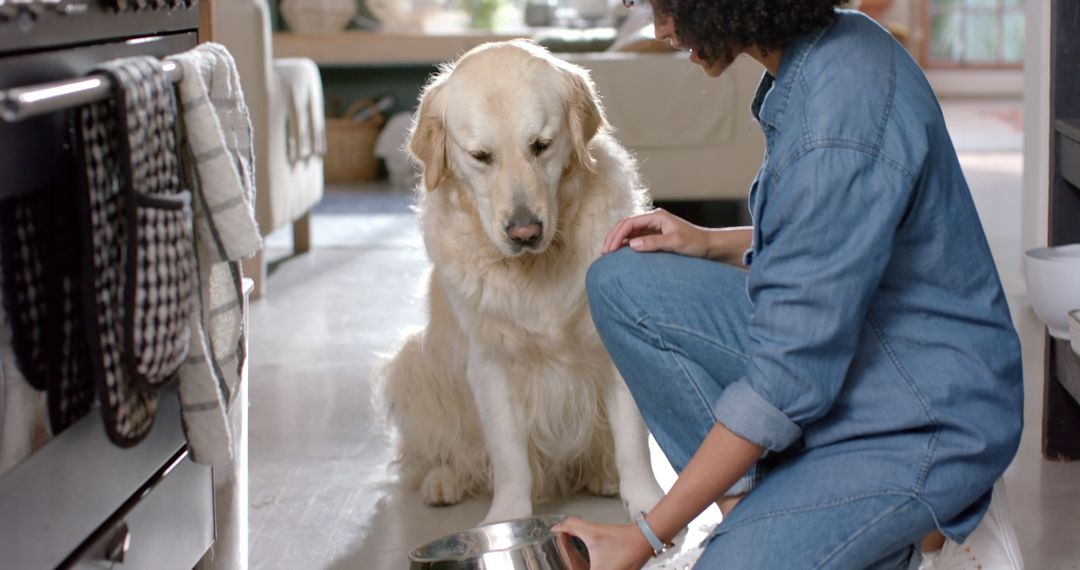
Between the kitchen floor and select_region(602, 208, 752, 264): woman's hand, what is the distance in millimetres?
557

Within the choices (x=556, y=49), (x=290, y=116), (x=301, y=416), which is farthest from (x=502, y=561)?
(x=556, y=49)

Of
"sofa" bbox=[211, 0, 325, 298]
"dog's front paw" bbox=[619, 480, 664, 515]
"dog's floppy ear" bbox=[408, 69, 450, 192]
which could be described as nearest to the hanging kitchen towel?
"dog's floppy ear" bbox=[408, 69, 450, 192]

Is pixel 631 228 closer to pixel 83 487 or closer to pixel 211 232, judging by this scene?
pixel 211 232

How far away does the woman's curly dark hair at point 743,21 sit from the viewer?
4.31ft

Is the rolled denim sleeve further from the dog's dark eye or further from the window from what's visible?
the window

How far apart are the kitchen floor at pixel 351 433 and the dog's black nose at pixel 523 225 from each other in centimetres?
38

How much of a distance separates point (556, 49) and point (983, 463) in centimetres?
385

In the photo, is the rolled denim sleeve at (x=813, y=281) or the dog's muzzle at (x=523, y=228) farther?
the dog's muzzle at (x=523, y=228)

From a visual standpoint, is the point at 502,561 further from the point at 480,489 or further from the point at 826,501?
the point at 480,489

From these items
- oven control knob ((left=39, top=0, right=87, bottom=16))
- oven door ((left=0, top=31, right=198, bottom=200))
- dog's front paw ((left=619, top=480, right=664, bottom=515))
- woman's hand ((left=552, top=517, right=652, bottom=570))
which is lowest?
dog's front paw ((left=619, top=480, right=664, bottom=515))

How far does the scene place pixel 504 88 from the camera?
1962 millimetres

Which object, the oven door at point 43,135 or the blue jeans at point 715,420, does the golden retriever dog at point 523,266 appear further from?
the oven door at point 43,135

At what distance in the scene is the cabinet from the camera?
2.19 metres

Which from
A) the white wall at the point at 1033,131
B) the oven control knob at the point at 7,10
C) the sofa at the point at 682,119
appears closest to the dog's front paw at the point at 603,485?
the oven control knob at the point at 7,10
